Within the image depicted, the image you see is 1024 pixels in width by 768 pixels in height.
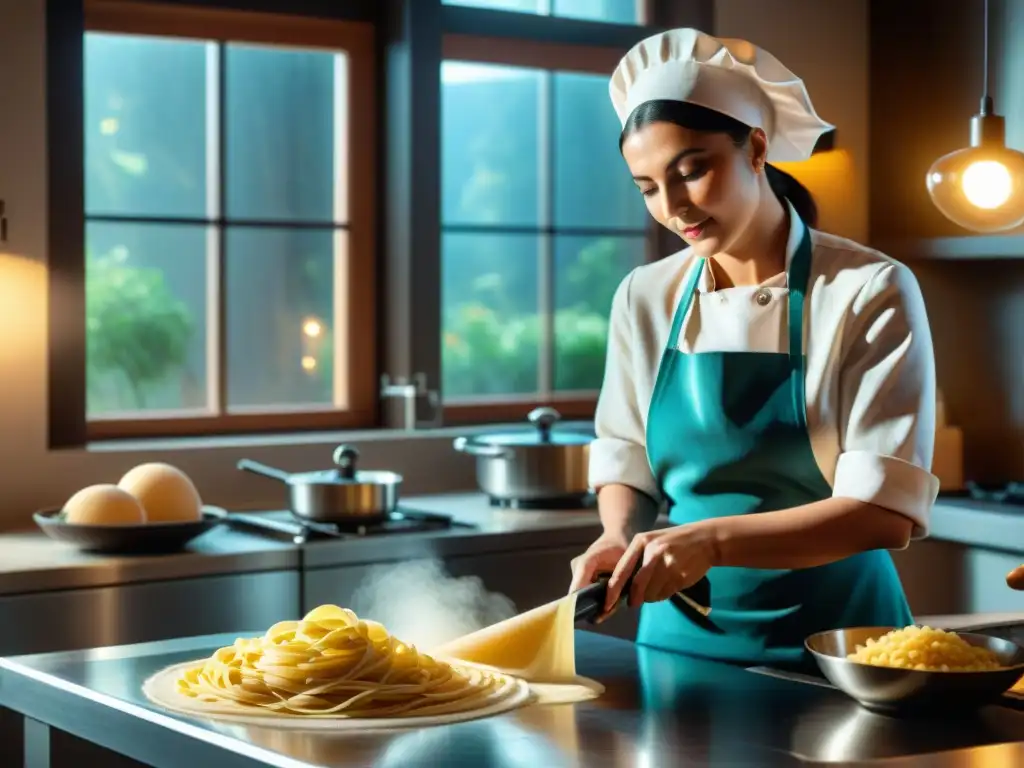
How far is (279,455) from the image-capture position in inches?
144

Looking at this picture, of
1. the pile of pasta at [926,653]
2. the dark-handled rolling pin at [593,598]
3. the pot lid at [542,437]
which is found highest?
the pot lid at [542,437]

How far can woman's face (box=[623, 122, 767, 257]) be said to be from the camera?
2.01 metres

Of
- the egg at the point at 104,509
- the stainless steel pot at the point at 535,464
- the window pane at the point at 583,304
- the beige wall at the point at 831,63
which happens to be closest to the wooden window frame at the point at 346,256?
the stainless steel pot at the point at 535,464

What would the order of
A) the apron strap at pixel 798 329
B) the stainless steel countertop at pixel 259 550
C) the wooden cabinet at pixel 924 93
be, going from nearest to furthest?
1. the apron strap at pixel 798 329
2. the stainless steel countertop at pixel 259 550
3. the wooden cabinet at pixel 924 93

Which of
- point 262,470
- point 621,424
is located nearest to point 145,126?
point 262,470

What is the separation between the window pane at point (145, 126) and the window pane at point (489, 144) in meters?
0.65

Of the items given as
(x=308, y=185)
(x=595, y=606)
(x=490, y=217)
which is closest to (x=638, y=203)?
(x=490, y=217)

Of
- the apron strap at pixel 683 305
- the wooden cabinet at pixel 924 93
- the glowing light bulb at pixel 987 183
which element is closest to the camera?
the apron strap at pixel 683 305

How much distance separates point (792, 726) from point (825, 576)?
0.58 meters

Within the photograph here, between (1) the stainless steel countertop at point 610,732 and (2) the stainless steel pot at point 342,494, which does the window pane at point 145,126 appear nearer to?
(2) the stainless steel pot at point 342,494

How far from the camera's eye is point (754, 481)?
2180 mm

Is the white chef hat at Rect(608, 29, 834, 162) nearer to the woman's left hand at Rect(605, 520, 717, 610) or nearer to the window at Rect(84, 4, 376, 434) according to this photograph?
the woman's left hand at Rect(605, 520, 717, 610)

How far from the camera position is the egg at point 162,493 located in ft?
10.0

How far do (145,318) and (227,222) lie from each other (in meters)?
0.31
